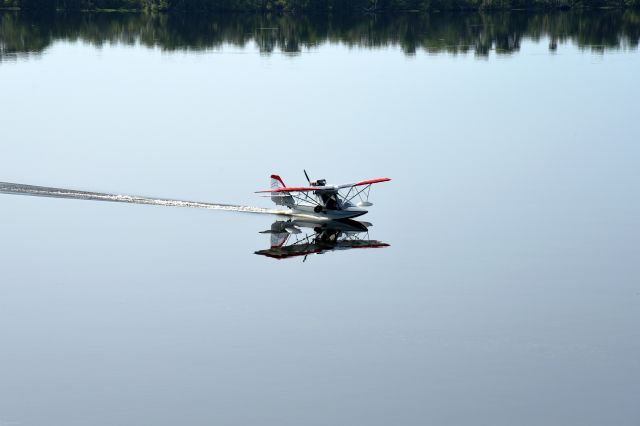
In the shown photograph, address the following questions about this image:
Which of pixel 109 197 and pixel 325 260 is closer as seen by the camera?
pixel 325 260

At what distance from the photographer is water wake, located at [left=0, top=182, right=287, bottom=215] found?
172ft

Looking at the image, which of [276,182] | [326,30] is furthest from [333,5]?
[276,182]

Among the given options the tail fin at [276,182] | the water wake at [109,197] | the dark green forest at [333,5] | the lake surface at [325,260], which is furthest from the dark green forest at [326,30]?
the tail fin at [276,182]

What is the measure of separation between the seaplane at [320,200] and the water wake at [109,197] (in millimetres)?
692

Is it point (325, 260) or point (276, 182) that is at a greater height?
point (276, 182)

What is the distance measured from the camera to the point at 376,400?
31438 millimetres

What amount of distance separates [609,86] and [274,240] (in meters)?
53.6

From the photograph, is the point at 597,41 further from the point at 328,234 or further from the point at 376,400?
the point at 376,400

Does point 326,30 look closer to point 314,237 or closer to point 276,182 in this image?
point 276,182

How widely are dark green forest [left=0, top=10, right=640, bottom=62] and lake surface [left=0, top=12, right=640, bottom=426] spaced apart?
93.8 ft

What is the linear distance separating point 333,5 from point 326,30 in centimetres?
2376

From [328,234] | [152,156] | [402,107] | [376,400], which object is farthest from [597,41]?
[376,400]

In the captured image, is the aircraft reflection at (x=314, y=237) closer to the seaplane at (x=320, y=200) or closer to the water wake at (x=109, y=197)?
the seaplane at (x=320, y=200)

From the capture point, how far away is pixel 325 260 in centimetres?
4534
